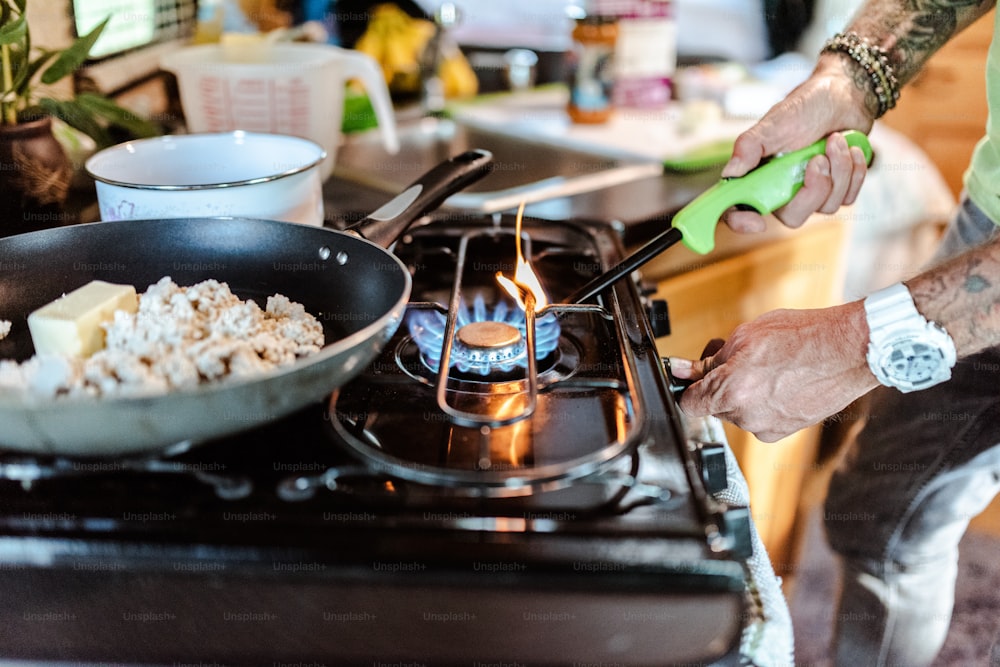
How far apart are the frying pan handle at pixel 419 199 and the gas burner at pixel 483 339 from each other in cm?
9

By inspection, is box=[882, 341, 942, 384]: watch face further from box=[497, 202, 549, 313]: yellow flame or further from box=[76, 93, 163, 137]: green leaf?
box=[76, 93, 163, 137]: green leaf

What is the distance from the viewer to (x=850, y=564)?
1.22 m

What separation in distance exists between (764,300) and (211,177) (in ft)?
2.79

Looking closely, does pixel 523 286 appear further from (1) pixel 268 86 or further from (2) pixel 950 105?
(2) pixel 950 105

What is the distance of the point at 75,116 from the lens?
2.98 feet

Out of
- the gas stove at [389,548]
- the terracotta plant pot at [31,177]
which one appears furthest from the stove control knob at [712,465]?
the terracotta plant pot at [31,177]

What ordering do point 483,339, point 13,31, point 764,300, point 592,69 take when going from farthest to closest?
point 592,69 → point 764,300 → point 13,31 → point 483,339

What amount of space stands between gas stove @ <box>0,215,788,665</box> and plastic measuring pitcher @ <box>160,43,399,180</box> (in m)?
0.60

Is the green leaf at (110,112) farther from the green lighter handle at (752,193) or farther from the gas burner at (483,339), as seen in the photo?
the green lighter handle at (752,193)

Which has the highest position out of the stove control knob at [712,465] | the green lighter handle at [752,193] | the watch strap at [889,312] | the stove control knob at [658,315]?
the green lighter handle at [752,193]

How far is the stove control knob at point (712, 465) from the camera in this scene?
0.57 metres

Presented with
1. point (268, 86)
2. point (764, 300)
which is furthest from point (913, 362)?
point (268, 86)

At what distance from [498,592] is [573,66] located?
133cm

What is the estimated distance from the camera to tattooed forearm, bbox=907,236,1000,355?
2.38 ft
